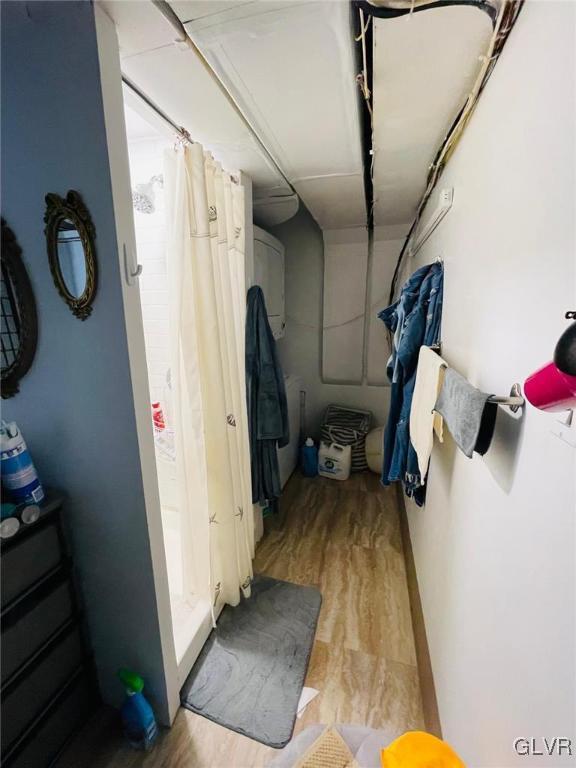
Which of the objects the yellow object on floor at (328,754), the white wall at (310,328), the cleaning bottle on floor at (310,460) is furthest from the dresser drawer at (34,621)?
the white wall at (310,328)

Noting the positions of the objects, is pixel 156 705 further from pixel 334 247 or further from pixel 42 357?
pixel 334 247

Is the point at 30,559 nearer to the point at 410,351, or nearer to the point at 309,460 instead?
the point at 410,351

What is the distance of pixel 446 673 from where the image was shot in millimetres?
945

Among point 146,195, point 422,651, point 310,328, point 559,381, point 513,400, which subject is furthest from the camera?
point 310,328

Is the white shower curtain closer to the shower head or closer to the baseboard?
the shower head

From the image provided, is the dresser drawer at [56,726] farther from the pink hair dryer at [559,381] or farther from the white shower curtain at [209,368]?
the pink hair dryer at [559,381]

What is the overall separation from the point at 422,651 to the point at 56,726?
4.37ft

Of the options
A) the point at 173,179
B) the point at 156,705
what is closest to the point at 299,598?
the point at 156,705

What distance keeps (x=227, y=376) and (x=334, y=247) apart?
1911 mm

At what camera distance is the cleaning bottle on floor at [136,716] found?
97cm

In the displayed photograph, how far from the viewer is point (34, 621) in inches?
33.4

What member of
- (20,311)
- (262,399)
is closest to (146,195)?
(20,311)

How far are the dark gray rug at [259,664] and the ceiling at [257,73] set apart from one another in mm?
2087

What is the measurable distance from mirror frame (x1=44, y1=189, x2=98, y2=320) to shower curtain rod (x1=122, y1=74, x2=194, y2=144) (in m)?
0.44
